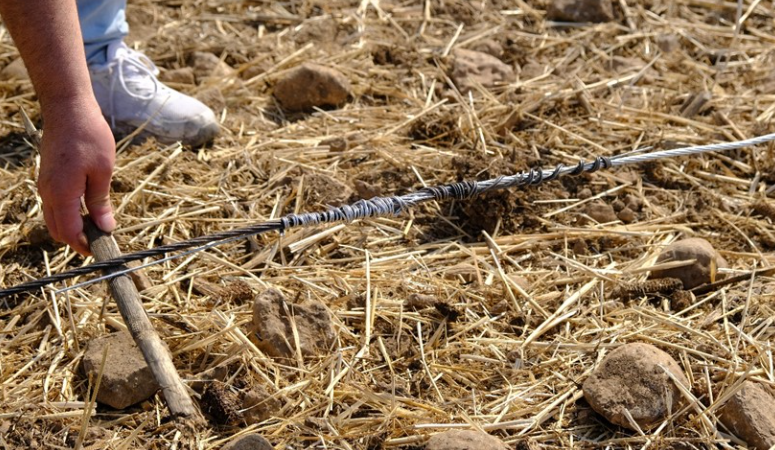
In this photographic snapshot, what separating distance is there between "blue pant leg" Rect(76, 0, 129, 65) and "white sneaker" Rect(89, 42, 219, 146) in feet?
0.12

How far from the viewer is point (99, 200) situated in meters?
2.10

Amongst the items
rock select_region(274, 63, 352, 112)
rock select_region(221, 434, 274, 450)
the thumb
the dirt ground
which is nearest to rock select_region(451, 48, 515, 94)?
the dirt ground

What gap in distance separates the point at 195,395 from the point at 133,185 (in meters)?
1.03

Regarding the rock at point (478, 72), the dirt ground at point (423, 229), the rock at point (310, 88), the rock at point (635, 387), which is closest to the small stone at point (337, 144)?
the dirt ground at point (423, 229)

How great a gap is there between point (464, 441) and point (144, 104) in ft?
6.22

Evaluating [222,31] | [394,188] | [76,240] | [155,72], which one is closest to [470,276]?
[394,188]

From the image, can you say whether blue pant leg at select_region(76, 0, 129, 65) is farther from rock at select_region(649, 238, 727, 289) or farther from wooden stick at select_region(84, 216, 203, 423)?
rock at select_region(649, 238, 727, 289)

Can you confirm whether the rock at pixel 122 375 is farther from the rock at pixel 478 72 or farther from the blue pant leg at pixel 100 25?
the rock at pixel 478 72

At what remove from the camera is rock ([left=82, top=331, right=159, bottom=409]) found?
214 centimetres

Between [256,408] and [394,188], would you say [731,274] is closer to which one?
[394,188]

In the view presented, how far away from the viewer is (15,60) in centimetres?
361

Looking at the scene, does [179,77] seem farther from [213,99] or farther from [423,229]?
[423,229]

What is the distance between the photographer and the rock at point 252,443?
6.32 ft

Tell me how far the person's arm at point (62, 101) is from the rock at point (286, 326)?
54 centimetres
